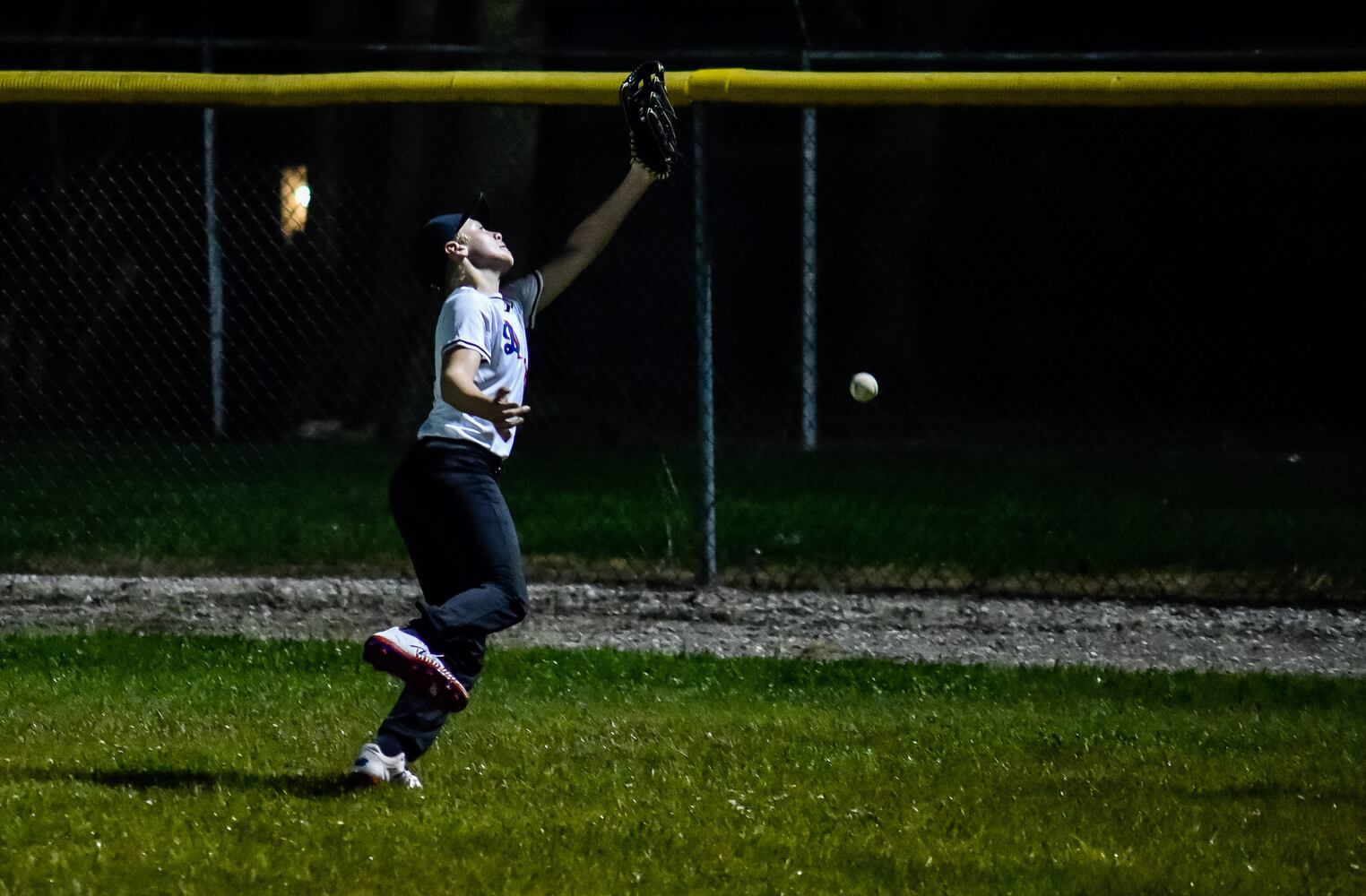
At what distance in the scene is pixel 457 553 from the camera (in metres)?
4.93

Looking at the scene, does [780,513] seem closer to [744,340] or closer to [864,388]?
[864,388]

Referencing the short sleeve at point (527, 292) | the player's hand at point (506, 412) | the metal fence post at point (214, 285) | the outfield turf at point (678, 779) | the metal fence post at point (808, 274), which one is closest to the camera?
the outfield turf at point (678, 779)

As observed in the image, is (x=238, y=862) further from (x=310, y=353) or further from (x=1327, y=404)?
(x=1327, y=404)

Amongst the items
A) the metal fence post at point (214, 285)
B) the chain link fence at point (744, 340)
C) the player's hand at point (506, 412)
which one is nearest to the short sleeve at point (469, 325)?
the player's hand at point (506, 412)

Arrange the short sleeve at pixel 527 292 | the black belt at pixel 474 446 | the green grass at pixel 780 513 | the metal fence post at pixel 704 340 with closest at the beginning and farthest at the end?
the black belt at pixel 474 446
the short sleeve at pixel 527 292
the metal fence post at pixel 704 340
the green grass at pixel 780 513

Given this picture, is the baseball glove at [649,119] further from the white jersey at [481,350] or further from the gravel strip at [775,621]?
the gravel strip at [775,621]

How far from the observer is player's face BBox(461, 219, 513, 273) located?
16.9 feet

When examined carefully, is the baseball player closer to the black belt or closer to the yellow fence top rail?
the black belt

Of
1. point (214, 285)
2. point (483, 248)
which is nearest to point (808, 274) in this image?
point (214, 285)

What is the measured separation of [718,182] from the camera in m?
16.9

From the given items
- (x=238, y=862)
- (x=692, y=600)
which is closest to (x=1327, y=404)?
(x=692, y=600)

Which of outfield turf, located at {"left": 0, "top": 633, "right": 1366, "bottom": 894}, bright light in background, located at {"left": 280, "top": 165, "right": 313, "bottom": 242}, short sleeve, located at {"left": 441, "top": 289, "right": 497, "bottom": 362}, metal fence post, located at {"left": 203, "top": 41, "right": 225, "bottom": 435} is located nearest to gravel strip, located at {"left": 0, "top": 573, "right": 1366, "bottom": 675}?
outfield turf, located at {"left": 0, "top": 633, "right": 1366, "bottom": 894}

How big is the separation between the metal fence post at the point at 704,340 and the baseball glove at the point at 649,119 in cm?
254

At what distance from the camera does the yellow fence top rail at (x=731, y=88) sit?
7.70 m
